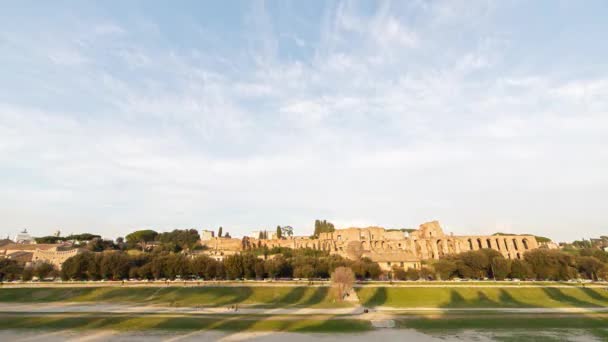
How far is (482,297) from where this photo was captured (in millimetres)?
36875

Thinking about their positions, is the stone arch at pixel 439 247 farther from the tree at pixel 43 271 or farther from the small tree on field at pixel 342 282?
the tree at pixel 43 271

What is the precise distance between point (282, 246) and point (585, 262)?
6621 centimetres

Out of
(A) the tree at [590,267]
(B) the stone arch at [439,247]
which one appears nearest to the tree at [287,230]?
(B) the stone arch at [439,247]

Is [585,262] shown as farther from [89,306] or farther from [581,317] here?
[89,306]

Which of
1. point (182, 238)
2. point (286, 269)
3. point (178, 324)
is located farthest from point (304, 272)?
point (182, 238)

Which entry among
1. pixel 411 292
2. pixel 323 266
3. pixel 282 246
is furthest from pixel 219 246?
pixel 411 292

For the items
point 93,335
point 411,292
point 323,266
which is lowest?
point 93,335

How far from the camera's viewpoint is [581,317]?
27516 mm

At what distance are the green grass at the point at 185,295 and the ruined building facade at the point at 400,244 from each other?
91.4 ft

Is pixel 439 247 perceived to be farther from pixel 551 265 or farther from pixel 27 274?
pixel 27 274

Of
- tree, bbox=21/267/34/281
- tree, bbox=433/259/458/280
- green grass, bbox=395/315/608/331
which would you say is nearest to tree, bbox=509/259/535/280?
tree, bbox=433/259/458/280

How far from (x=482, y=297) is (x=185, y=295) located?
3445 centimetres

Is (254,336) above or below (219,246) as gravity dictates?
below

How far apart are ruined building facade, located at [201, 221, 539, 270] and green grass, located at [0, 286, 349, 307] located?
27874 mm
